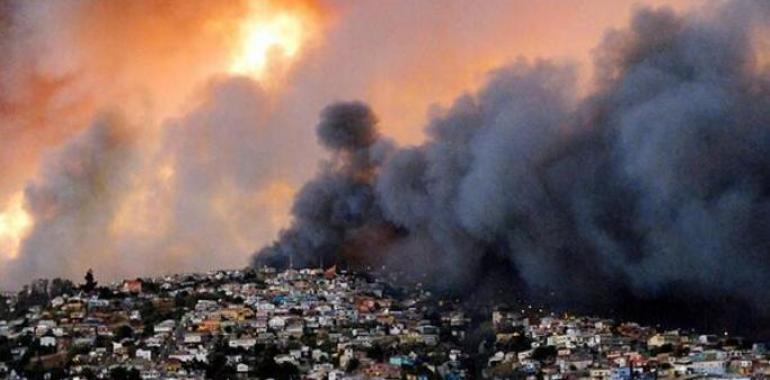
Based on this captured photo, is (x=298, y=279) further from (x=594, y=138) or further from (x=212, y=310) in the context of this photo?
(x=594, y=138)

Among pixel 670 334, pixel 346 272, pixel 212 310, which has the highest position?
pixel 346 272

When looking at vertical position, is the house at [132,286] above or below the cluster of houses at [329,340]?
above

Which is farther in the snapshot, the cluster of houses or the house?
the house

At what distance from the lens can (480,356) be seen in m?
34.8

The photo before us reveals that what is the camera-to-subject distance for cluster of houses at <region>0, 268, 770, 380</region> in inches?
1287

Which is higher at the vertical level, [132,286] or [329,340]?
[132,286]

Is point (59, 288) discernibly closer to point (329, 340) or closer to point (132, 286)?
point (132, 286)

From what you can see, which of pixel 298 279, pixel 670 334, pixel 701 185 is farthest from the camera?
pixel 298 279

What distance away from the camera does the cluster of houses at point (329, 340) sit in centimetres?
3269

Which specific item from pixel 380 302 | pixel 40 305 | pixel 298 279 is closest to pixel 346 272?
pixel 298 279

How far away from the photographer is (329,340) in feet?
118

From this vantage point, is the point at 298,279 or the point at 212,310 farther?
the point at 298,279

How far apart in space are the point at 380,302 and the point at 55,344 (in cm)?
812

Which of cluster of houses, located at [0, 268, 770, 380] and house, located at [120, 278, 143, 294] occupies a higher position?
house, located at [120, 278, 143, 294]
